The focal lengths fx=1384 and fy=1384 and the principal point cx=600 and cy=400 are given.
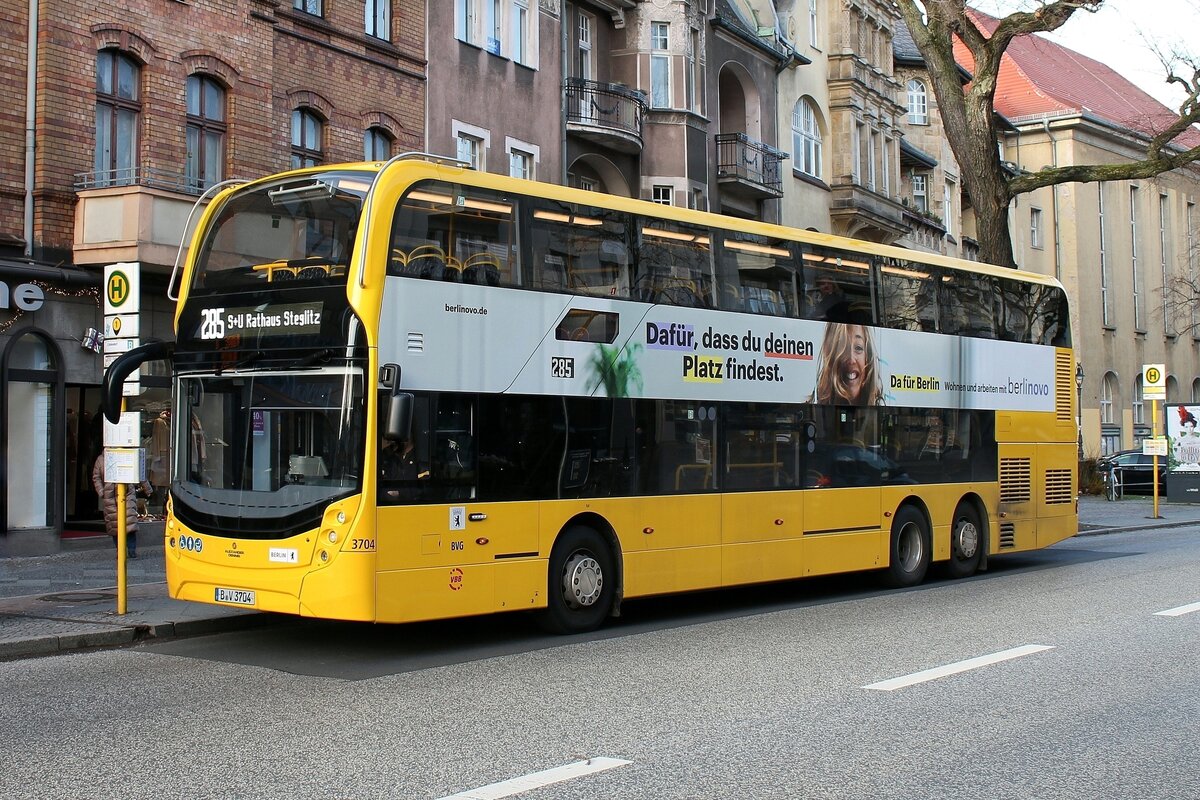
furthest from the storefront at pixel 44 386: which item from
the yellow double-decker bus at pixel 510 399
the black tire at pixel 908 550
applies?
the black tire at pixel 908 550

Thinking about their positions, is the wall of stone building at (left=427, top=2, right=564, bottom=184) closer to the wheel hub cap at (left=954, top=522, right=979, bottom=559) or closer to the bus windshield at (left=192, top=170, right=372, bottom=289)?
the wheel hub cap at (left=954, top=522, right=979, bottom=559)

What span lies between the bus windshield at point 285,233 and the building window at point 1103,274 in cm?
5565

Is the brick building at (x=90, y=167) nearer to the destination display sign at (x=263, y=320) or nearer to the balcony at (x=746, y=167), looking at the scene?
the destination display sign at (x=263, y=320)

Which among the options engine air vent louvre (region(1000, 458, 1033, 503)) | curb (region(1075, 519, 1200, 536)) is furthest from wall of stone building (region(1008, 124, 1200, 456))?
engine air vent louvre (region(1000, 458, 1033, 503))

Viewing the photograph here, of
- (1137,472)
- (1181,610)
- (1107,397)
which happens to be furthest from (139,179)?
(1107,397)

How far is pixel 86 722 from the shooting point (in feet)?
26.6

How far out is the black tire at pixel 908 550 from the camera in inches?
650

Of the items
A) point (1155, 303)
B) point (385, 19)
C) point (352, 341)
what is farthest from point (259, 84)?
point (1155, 303)

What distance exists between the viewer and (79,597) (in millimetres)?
13875

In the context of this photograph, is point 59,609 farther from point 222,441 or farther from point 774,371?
point 774,371

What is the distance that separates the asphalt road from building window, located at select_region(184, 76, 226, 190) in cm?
983

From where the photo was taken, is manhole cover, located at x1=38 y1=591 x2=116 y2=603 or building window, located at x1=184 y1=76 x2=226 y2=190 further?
building window, located at x1=184 y1=76 x2=226 y2=190

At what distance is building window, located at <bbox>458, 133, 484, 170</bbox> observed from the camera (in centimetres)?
2586

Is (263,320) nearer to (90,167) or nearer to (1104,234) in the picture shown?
(90,167)
